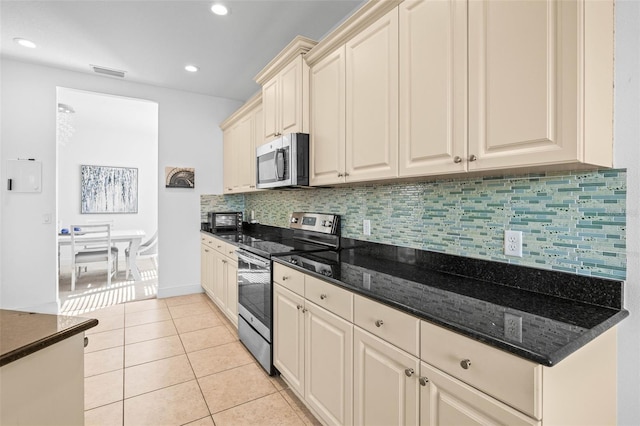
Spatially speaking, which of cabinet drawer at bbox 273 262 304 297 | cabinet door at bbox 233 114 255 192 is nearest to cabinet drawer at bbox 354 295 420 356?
cabinet drawer at bbox 273 262 304 297

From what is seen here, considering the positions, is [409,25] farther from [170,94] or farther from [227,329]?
[170,94]

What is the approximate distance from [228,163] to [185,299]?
1.94 metres

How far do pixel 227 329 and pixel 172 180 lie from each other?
2205 millimetres

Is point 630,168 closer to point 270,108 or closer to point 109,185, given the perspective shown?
point 270,108

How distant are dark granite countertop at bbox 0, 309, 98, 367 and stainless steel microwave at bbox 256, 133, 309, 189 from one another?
5.04ft

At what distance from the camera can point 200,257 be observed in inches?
171

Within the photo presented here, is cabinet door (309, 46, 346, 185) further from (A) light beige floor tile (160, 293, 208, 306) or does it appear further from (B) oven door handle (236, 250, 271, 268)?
(A) light beige floor tile (160, 293, 208, 306)

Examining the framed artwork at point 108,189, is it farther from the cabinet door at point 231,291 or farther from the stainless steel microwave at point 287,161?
the stainless steel microwave at point 287,161

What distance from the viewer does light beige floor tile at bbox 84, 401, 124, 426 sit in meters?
1.82

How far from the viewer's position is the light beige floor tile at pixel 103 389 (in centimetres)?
201

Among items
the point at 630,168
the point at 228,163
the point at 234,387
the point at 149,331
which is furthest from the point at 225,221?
the point at 630,168

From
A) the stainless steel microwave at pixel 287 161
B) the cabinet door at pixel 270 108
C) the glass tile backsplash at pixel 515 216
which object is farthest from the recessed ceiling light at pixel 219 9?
the glass tile backsplash at pixel 515 216

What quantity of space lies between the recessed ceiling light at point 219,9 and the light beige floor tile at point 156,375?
111 inches

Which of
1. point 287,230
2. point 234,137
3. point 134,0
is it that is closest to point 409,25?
point 134,0
